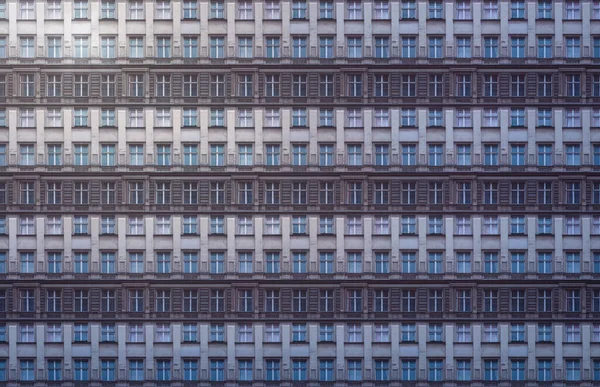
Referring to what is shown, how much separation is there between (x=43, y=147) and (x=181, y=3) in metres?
12.4

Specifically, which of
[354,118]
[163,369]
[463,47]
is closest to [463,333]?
[354,118]

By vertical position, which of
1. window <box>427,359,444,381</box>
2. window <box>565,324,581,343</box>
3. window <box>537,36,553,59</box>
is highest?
window <box>537,36,553,59</box>

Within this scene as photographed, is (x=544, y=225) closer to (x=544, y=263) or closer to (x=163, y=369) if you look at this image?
(x=544, y=263)

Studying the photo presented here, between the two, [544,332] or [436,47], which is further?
[436,47]

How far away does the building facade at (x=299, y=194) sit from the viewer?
7462 centimetres

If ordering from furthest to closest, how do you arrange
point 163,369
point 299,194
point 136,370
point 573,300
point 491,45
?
point 491,45 < point 573,300 < point 299,194 < point 136,370 < point 163,369

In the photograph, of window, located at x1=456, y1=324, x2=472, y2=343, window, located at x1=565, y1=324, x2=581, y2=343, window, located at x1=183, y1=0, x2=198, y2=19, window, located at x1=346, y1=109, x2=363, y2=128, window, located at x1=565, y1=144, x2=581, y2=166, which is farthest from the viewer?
window, located at x1=565, y1=144, x2=581, y2=166

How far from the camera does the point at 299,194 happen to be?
75.0 metres

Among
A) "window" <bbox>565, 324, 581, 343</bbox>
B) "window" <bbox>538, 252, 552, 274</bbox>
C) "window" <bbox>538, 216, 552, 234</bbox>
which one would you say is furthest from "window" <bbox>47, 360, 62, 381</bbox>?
"window" <bbox>565, 324, 581, 343</bbox>

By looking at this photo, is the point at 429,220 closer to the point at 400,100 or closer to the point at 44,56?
the point at 400,100

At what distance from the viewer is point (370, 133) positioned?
75.0 metres

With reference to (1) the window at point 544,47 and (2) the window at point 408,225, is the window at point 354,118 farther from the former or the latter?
(1) the window at point 544,47

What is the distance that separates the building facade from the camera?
74.6 meters

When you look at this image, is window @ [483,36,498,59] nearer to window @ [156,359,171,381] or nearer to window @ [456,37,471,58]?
window @ [456,37,471,58]
